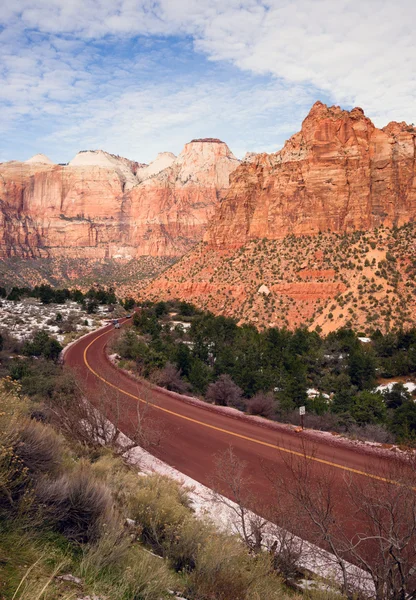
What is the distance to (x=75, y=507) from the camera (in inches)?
182

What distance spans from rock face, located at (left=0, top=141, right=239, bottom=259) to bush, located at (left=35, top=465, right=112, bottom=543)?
12939cm

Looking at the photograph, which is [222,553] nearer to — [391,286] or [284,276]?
[391,286]

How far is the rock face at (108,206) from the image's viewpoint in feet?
458

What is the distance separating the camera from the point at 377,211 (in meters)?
53.6

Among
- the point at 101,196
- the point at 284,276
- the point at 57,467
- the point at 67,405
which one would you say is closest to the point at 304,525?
the point at 57,467

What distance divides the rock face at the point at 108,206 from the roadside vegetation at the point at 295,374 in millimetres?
106451

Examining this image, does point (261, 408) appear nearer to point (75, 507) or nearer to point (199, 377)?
point (199, 377)

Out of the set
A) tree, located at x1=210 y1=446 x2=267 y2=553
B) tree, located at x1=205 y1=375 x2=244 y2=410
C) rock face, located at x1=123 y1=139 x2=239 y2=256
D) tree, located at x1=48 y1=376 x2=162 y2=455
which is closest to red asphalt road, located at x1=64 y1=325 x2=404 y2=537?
tree, located at x1=210 y1=446 x2=267 y2=553

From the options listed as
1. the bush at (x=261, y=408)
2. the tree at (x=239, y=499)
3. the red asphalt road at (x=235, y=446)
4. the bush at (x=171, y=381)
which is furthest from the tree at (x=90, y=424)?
the bush at (x=171, y=381)

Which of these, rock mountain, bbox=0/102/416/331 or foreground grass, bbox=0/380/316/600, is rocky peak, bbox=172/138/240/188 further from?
foreground grass, bbox=0/380/316/600

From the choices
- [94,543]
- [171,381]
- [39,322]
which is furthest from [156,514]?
[39,322]

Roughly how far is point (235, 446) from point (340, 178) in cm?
5246

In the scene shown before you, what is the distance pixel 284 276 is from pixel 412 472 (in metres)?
46.5

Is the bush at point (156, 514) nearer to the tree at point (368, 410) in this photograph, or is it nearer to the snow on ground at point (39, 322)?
the tree at point (368, 410)
